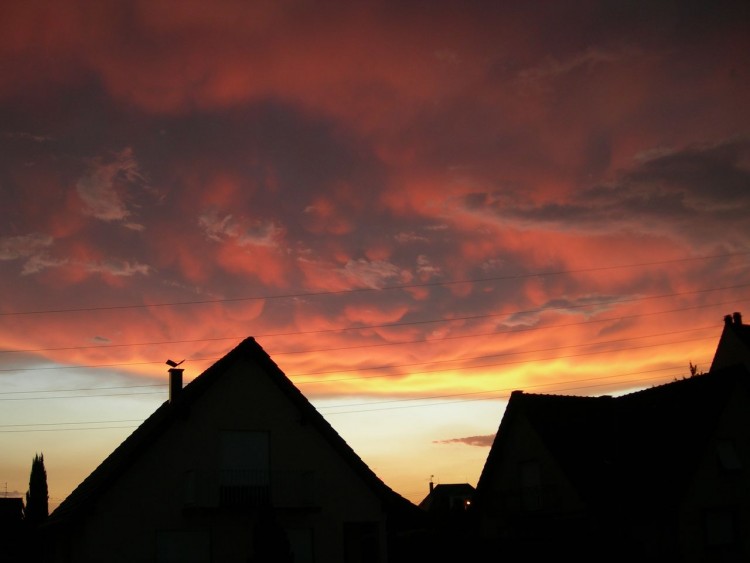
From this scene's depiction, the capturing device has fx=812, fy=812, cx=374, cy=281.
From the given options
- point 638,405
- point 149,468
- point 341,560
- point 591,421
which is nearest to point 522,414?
point 591,421

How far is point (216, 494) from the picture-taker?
29.0m

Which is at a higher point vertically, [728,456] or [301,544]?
[728,456]

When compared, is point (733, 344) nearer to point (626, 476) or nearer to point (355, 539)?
point (626, 476)

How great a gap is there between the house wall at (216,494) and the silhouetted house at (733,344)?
3169 centimetres

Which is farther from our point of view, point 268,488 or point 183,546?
point 268,488

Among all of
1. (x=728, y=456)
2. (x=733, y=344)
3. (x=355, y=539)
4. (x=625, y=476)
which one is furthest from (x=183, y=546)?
(x=733, y=344)

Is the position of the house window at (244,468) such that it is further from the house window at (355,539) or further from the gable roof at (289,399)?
the house window at (355,539)

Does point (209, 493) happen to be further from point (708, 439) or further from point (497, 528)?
point (708, 439)

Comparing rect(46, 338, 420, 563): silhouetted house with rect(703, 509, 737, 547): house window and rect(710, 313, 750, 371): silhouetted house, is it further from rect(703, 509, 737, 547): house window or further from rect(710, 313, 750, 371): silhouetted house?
rect(710, 313, 750, 371): silhouetted house

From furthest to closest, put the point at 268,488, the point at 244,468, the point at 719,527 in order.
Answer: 1. the point at 719,527
2. the point at 244,468
3. the point at 268,488

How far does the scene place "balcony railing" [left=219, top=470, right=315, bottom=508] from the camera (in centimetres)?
2945

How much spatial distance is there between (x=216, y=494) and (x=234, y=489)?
0.78 metres

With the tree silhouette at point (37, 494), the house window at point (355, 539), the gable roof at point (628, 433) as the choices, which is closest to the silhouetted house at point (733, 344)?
the gable roof at point (628, 433)

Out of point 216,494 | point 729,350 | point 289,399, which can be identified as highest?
point 729,350
